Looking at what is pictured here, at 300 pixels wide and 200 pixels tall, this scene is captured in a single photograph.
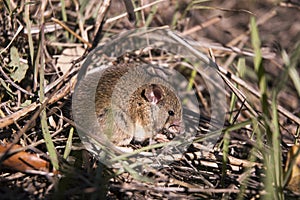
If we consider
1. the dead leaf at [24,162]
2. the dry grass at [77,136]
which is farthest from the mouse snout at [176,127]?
the dead leaf at [24,162]

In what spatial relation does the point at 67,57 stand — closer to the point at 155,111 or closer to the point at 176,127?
the point at 155,111

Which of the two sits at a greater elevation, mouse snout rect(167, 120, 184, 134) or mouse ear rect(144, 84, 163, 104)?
mouse ear rect(144, 84, 163, 104)

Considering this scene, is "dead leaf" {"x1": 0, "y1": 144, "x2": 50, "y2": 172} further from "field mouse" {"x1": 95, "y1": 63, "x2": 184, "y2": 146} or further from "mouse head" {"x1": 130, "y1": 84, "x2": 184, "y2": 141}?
"mouse head" {"x1": 130, "y1": 84, "x2": 184, "y2": 141}

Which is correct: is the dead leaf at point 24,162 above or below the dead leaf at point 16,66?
below

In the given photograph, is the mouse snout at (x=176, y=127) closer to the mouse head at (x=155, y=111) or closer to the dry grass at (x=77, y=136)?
the mouse head at (x=155, y=111)

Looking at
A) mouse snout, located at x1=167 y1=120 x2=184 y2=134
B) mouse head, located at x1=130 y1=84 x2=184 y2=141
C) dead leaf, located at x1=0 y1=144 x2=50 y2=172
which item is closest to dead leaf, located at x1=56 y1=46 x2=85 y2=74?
mouse head, located at x1=130 y1=84 x2=184 y2=141

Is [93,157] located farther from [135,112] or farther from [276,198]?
[276,198]

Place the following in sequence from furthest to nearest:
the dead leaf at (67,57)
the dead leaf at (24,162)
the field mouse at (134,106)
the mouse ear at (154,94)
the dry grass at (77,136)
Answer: the dead leaf at (67,57), the mouse ear at (154,94), the field mouse at (134,106), the dead leaf at (24,162), the dry grass at (77,136)

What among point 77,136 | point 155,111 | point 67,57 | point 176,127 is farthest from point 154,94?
point 67,57
